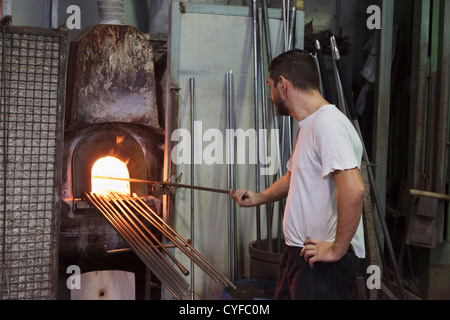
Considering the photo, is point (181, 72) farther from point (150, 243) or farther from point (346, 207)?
point (346, 207)

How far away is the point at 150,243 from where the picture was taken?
2.72 meters

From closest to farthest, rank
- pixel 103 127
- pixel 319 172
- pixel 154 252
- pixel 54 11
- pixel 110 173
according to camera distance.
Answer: pixel 319 172 < pixel 154 252 < pixel 103 127 < pixel 110 173 < pixel 54 11

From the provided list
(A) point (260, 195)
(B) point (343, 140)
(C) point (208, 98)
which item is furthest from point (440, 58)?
(B) point (343, 140)

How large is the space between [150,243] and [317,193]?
1090 mm

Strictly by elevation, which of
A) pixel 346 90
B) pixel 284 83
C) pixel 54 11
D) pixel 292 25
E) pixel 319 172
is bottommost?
pixel 319 172

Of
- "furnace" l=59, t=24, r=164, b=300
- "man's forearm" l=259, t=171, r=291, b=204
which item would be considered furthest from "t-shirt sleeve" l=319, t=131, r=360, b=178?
"furnace" l=59, t=24, r=164, b=300

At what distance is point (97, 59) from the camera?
3633mm

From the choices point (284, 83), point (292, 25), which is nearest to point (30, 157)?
point (284, 83)

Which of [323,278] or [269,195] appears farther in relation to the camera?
[269,195]

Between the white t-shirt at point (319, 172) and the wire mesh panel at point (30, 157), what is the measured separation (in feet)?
4.52

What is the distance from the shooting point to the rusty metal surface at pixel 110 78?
361cm

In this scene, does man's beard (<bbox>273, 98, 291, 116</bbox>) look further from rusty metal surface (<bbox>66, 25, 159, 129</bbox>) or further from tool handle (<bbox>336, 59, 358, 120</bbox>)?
rusty metal surface (<bbox>66, 25, 159, 129</bbox>)

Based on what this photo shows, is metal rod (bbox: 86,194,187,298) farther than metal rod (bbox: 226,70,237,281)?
No

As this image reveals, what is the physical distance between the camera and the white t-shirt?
186cm
